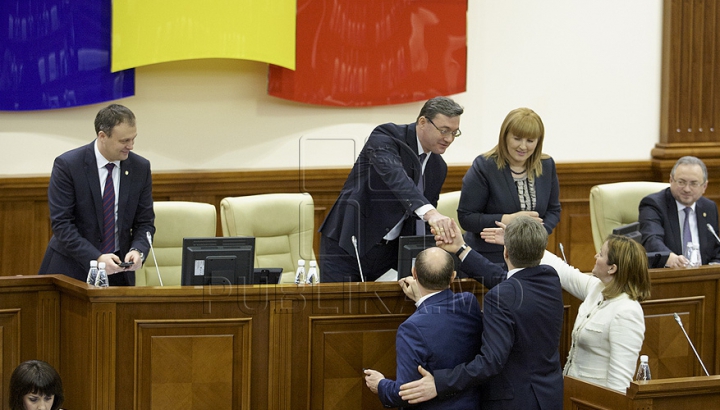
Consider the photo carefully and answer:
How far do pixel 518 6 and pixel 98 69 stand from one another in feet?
9.23

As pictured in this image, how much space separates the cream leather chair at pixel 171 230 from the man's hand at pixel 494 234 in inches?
58.7

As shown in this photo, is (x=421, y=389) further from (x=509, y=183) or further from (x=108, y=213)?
(x=108, y=213)

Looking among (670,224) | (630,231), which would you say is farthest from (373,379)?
(670,224)

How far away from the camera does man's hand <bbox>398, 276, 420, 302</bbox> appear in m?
3.59

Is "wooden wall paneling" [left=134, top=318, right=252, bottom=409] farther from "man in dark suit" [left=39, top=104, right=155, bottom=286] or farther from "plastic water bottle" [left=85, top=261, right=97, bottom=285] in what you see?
"man in dark suit" [left=39, top=104, right=155, bottom=286]

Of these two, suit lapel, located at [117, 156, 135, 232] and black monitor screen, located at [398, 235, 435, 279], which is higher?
suit lapel, located at [117, 156, 135, 232]

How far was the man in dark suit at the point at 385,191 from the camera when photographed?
3.91 metres

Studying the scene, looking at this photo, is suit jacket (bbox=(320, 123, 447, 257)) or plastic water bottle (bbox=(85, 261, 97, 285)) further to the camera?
suit jacket (bbox=(320, 123, 447, 257))

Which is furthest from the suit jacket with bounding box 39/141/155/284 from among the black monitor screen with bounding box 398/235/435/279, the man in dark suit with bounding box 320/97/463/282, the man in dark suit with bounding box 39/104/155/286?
the black monitor screen with bounding box 398/235/435/279

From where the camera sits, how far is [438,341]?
3135 millimetres

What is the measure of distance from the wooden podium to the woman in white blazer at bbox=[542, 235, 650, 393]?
0.12m

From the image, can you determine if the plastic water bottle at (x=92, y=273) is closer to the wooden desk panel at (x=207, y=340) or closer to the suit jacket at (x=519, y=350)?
the wooden desk panel at (x=207, y=340)

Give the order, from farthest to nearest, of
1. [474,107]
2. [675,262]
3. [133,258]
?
[474,107] < [675,262] < [133,258]

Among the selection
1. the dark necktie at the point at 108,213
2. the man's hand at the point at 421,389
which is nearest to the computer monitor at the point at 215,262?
the dark necktie at the point at 108,213
